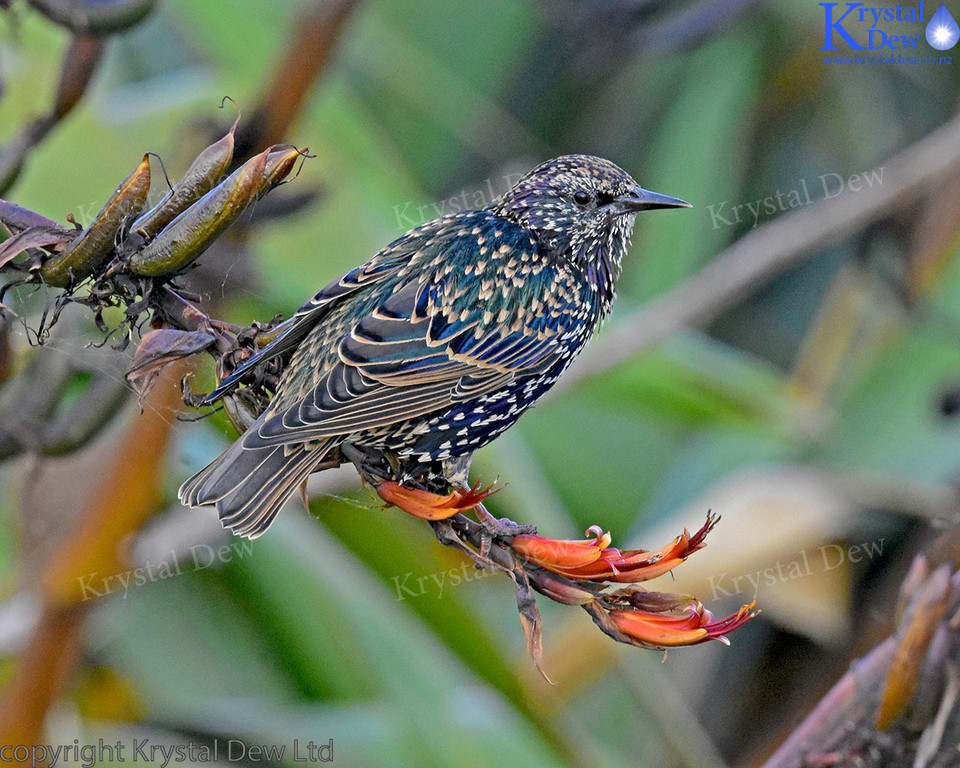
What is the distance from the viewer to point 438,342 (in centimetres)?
207

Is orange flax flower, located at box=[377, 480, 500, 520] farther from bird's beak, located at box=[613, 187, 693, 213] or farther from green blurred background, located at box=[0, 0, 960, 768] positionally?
bird's beak, located at box=[613, 187, 693, 213]

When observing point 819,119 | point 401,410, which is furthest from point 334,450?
point 819,119

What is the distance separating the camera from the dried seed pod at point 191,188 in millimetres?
1354

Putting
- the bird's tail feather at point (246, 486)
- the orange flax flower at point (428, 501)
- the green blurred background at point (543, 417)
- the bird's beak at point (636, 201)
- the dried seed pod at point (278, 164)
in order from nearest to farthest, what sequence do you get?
the dried seed pod at point (278, 164) < the orange flax flower at point (428, 501) < the bird's tail feather at point (246, 486) < the bird's beak at point (636, 201) < the green blurred background at point (543, 417)

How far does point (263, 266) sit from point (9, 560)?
1.19 meters

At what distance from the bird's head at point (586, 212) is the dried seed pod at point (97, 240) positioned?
1.10m

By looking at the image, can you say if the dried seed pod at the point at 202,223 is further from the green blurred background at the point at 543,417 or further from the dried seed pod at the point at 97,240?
the green blurred background at the point at 543,417

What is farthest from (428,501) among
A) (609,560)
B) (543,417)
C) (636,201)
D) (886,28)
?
(886,28)

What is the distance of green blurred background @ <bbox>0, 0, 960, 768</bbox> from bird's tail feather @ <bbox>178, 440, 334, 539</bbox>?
0.24 metres

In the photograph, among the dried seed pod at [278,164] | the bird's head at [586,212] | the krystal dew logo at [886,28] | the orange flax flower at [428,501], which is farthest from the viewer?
the krystal dew logo at [886,28]

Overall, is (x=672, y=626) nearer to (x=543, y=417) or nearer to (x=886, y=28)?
(x=543, y=417)

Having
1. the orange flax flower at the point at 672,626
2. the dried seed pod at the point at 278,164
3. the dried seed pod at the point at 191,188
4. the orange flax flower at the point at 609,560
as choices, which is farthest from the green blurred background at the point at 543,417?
→ the orange flax flower at the point at 672,626

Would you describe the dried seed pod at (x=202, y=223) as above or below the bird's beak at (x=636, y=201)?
below

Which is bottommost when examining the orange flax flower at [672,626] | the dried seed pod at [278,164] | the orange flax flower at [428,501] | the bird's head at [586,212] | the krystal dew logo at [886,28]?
the orange flax flower at [428,501]
